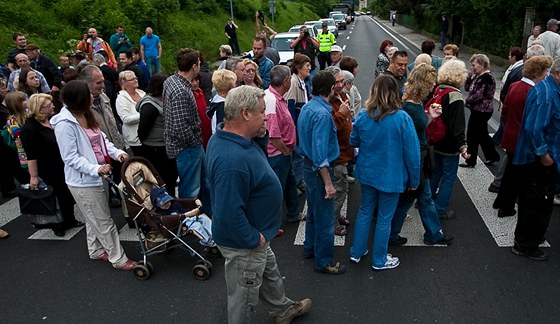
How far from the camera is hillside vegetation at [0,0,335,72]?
46.9 ft

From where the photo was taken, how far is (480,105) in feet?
22.1

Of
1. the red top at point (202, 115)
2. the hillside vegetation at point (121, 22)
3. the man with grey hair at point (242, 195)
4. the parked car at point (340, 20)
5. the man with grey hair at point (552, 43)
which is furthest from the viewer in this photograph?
the parked car at point (340, 20)

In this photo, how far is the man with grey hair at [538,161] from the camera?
4.15m

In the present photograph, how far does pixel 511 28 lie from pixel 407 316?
61.6 feet

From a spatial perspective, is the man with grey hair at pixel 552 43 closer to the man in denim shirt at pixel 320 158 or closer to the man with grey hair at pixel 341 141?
the man with grey hair at pixel 341 141

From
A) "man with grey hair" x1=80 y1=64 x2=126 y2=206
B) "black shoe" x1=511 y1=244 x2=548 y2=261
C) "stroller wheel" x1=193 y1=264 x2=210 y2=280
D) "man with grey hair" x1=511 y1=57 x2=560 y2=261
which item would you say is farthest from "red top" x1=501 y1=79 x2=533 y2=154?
"man with grey hair" x1=80 y1=64 x2=126 y2=206

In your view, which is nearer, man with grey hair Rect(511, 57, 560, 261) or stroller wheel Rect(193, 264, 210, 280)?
man with grey hair Rect(511, 57, 560, 261)

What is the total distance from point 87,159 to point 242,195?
2.26m

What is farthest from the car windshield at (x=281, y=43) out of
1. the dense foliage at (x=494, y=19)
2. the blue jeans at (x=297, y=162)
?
the blue jeans at (x=297, y=162)

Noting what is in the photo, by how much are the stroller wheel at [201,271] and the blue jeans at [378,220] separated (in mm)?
1500

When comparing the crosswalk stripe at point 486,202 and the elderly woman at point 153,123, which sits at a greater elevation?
the elderly woman at point 153,123

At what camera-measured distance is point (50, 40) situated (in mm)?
14352

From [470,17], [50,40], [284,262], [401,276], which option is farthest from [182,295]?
[470,17]

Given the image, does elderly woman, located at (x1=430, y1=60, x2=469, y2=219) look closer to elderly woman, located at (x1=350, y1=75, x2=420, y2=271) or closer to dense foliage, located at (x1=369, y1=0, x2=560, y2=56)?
elderly woman, located at (x1=350, y1=75, x2=420, y2=271)
